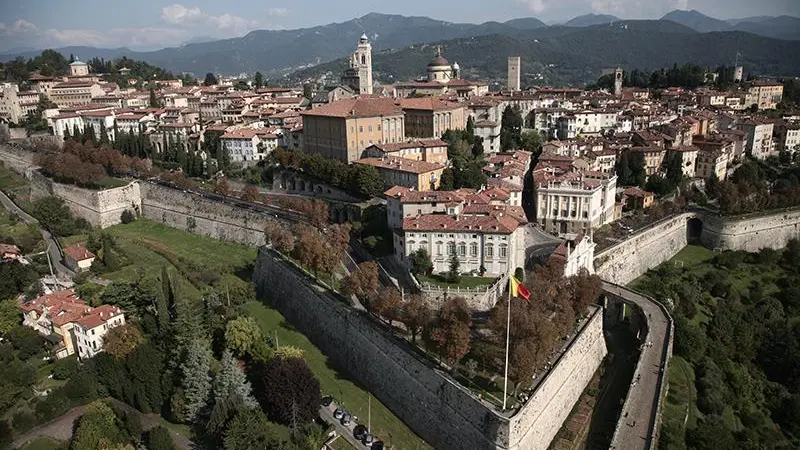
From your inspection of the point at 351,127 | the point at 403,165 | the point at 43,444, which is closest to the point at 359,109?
the point at 351,127

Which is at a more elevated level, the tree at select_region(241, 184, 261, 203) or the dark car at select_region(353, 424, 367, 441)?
the tree at select_region(241, 184, 261, 203)

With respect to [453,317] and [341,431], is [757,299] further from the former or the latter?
[341,431]

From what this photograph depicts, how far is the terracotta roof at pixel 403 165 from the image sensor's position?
48188 millimetres

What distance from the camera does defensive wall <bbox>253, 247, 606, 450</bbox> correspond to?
25422mm

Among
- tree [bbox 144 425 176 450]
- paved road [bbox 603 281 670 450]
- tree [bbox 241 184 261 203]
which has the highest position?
tree [bbox 241 184 261 203]

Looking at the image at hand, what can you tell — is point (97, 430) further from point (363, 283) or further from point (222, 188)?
point (222, 188)

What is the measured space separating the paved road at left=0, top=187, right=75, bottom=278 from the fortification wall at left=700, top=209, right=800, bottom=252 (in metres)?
56.9

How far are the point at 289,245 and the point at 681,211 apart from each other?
38.1 metres

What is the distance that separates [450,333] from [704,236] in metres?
38.0

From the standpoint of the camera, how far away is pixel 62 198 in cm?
6216

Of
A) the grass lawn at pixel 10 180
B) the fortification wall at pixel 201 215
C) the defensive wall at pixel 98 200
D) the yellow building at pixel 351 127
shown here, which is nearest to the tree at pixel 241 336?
the fortification wall at pixel 201 215

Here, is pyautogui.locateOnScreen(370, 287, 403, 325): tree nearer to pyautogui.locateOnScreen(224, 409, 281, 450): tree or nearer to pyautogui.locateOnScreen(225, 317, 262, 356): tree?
pyautogui.locateOnScreen(225, 317, 262, 356): tree

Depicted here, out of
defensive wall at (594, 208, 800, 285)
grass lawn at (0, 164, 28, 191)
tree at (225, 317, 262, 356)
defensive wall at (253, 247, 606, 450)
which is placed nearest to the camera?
defensive wall at (253, 247, 606, 450)

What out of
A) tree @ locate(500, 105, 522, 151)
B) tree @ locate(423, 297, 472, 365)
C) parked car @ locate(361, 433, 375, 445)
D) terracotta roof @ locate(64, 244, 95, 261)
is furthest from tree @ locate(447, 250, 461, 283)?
tree @ locate(500, 105, 522, 151)
